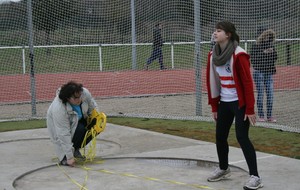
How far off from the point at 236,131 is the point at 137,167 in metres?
1.68

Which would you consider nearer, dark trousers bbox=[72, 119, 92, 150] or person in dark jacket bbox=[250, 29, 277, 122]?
dark trousers bbox=[72, 119, 92, 150]

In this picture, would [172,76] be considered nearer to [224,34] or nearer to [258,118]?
[258,118]

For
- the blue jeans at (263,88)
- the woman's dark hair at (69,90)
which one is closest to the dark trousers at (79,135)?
the woman's dark hair at (69,90)

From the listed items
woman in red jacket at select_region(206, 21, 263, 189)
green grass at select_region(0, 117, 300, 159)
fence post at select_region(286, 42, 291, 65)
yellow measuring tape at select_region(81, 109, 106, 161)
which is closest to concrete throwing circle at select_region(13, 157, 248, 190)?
yellow measuring tape at select_region(81, 109, 106, 161)

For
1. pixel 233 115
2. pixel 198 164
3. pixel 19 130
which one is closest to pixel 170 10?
pixel 19 130

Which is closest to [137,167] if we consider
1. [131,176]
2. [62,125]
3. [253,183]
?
[131,176]

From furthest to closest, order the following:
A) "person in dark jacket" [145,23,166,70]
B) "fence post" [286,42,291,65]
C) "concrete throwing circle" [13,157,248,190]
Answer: "person in dark jacket" [145,23,166,70] < "fence post" [286,42,291,65] < "concrete throwing circle" [13,157,248,190]

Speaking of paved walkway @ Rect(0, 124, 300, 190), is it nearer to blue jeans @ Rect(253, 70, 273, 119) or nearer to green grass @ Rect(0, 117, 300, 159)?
green grass @ Rect(0, 117, 300, 159)

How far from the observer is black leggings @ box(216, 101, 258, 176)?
232 inches

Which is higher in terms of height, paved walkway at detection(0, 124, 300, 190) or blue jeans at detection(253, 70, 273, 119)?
blue jeans at detection(253, 70, 273, 119)

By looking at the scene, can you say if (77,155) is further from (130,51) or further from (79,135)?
(130,51)

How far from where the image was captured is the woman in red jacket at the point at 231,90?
5781 millimetres

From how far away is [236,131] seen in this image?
5957 millimetres

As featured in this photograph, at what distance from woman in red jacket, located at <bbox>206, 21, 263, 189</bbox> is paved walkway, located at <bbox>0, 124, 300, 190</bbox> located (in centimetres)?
43
